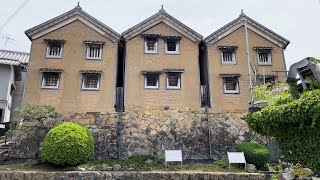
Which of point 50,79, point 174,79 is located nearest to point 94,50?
point 50,79

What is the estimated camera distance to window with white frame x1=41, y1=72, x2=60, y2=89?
22.1m

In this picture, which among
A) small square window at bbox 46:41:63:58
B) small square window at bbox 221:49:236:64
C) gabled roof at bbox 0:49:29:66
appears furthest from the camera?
gabled roof at bbox 0:49:29:66

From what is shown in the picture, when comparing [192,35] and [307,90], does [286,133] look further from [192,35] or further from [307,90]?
[192,35]

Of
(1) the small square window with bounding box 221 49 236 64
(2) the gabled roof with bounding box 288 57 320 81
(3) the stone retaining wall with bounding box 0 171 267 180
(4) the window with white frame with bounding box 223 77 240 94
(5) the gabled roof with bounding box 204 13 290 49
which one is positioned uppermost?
(5) the gabled roof with bounding box 204 13 290 49

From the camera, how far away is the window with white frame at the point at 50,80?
22073 mm

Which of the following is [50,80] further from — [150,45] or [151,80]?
[150,45]

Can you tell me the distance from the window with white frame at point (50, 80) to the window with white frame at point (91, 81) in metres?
1.88

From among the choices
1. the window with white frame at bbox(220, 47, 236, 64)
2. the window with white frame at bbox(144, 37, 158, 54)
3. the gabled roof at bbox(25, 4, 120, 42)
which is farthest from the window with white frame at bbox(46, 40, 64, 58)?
the window with white frame at bbox(220, 47, 236, 64)

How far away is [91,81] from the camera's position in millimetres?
22547

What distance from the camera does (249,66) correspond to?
23.3 m

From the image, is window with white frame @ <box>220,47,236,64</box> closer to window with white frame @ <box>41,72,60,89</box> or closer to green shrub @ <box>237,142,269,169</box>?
green shrub @ <box>237,142,269,169</box>

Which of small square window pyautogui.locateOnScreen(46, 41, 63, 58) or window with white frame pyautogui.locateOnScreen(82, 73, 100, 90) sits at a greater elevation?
small square window pyautogui.locateOnScreen(46, 41, 63, 58)

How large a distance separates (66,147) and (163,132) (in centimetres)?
713

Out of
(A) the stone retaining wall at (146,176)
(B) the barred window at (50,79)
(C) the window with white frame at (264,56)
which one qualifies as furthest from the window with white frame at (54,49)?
(C) the window with white frame at (264,56)
